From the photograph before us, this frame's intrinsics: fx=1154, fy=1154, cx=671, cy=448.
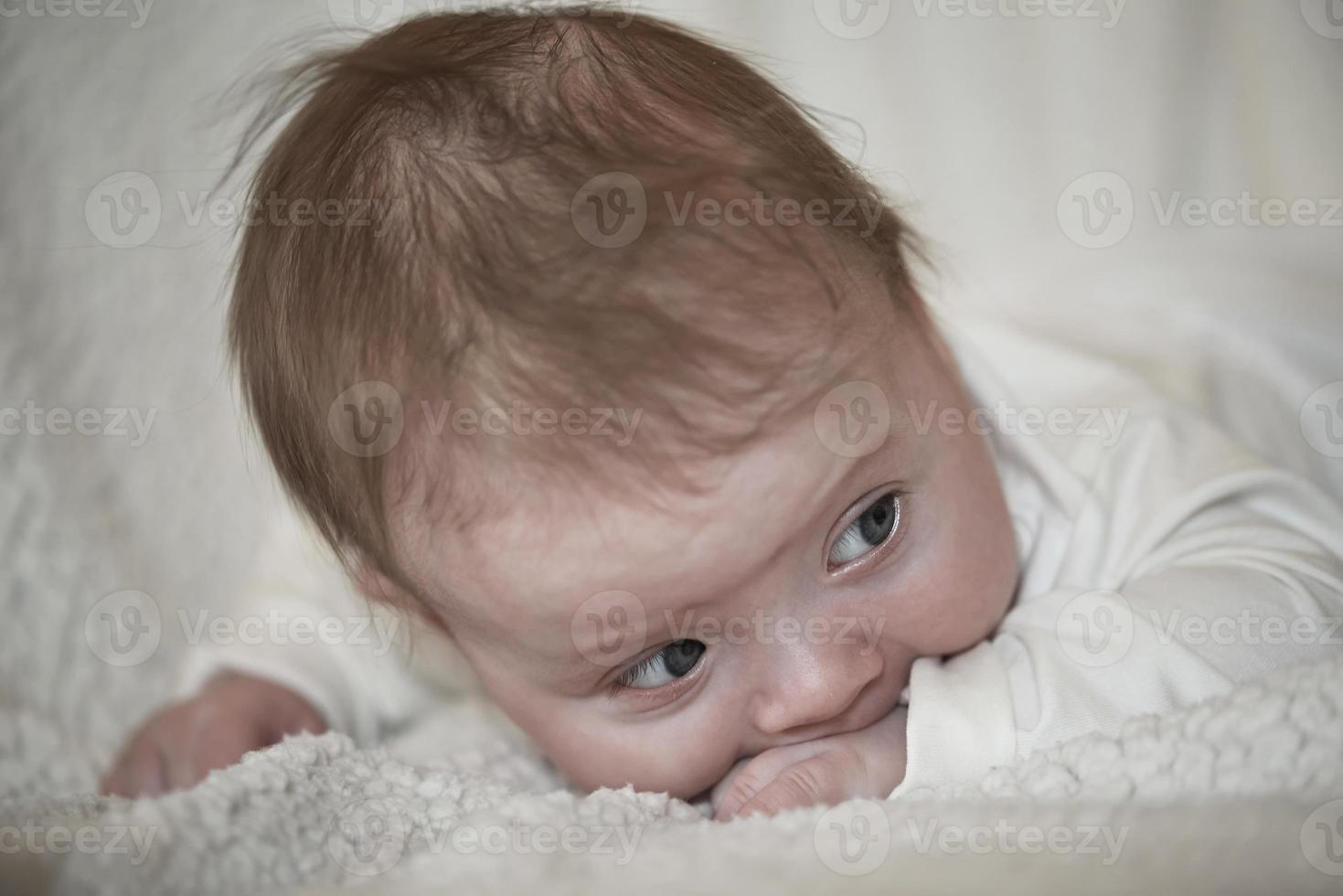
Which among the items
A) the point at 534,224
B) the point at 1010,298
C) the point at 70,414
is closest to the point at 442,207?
the point at 534,224

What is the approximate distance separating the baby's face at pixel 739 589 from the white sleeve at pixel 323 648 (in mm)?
414

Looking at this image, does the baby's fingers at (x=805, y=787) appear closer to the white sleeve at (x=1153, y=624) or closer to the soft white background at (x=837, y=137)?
the white sleeve at (x=1153, y=624)

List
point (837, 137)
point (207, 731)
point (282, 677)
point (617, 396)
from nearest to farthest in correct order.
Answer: point (617, 396), point (207, 731), point (282, 677), point (837, 137)

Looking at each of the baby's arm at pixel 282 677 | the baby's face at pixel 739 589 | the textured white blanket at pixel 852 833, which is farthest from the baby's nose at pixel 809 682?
the baby's arm at pixel 282 677

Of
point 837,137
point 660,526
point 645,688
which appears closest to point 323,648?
point 645,688

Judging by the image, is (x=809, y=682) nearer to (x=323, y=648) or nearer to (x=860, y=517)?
(x=860, y=517)

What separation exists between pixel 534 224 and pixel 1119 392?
31.2 inches

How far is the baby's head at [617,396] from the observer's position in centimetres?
89

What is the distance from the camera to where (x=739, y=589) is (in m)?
0.92

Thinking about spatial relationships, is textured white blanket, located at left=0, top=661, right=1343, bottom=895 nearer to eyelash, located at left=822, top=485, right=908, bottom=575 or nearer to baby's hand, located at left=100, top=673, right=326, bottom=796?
eyelash, located at left=822, top=485, right=908, bottom=575

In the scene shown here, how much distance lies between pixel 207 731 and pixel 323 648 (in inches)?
7.6

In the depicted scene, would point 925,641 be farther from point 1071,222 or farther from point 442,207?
point 1071,222

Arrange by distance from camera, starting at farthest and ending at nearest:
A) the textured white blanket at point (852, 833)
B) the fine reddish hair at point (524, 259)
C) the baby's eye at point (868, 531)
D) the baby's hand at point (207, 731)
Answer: the baby's hand at point (207, 731), the baby's eye at point (868, 531), the fine reddish hair at point (524, 259), the textured white blanket at point (852, 833)

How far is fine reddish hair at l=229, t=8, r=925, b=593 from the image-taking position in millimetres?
886
